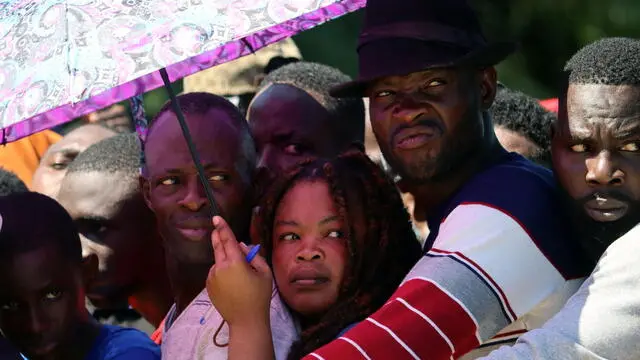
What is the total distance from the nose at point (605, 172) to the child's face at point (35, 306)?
6.04 ft

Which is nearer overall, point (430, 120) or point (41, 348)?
point (430, 120)

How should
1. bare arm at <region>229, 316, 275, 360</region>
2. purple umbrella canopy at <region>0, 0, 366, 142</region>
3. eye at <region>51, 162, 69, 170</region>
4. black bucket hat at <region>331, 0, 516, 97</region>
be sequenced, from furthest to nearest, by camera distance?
eye at <region>51, 162, 69, 170</region> < black bucket hat at <region>331, 0, 516, 97</region> < bare arm at <region>229, 316, 275, 360</region> < purple umbrella canopy at <region>0, 0, 366, 142</region>

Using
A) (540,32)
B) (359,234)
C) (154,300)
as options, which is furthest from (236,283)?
(540,32)

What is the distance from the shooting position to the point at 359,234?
390cm

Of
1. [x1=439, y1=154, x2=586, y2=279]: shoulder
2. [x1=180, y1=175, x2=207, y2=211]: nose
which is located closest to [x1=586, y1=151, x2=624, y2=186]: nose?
[x1=439, y1=154, x2=586, y2=279]: shoulder

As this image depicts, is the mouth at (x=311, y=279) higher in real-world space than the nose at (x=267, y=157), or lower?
higher

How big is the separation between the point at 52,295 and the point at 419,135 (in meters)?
1.35

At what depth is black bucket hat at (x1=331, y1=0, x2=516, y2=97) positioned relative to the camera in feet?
12.9

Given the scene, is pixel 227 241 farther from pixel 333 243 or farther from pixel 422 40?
pixel 422 40

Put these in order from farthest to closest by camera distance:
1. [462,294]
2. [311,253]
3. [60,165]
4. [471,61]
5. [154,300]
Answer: [60,165] → [154,300] → [471,61] → [311,253] → [462,294]

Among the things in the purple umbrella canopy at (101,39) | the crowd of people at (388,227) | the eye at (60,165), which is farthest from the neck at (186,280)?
the eye at (60,165)

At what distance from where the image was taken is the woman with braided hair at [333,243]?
386cm

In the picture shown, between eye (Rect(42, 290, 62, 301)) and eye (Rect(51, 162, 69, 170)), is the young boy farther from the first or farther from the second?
eye (Rect(51, 162, 69, 170))

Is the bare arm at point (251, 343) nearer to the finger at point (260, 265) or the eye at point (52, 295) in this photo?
the finger at point (260, 265)
